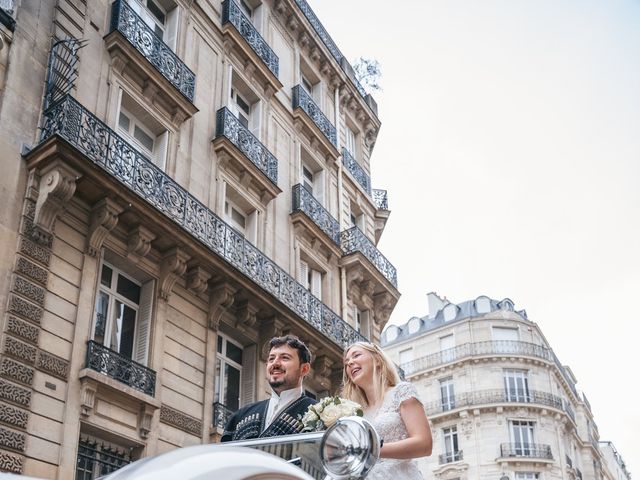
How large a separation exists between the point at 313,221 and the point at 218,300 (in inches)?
201

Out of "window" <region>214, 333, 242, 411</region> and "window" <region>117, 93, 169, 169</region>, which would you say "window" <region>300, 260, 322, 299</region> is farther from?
"window" <region>117, 93, 169, 169</region>

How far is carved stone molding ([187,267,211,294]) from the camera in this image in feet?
44.1

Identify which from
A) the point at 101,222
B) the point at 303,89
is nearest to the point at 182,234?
the point at 101,222

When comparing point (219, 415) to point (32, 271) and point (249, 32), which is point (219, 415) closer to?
point (32, 271)

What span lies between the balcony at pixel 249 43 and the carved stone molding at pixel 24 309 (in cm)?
898

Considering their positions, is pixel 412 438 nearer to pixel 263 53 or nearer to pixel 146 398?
pixel 146 398

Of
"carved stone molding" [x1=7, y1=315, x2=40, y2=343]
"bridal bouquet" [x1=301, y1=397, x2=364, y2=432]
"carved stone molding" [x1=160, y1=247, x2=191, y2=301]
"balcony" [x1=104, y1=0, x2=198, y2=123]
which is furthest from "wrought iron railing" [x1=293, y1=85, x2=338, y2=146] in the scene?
"bridal bouquet" [x1=301, y1=397, x2=364, y2=432]

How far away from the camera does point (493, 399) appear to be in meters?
41.3

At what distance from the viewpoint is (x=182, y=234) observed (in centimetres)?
1268

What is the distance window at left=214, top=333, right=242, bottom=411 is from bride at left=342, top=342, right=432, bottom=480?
10253 mm

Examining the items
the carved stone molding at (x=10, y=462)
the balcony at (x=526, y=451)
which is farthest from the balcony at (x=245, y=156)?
the balcony at (x=526, y=451)

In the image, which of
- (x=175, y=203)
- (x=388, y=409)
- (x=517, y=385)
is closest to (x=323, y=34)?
(x=175, y=203)

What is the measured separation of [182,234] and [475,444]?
32.2 metres

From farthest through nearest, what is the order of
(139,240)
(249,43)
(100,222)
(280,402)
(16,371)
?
1. (249,43)
2. (139,240)
3. (100,222)
4. (16,371)
5. (280,402)
